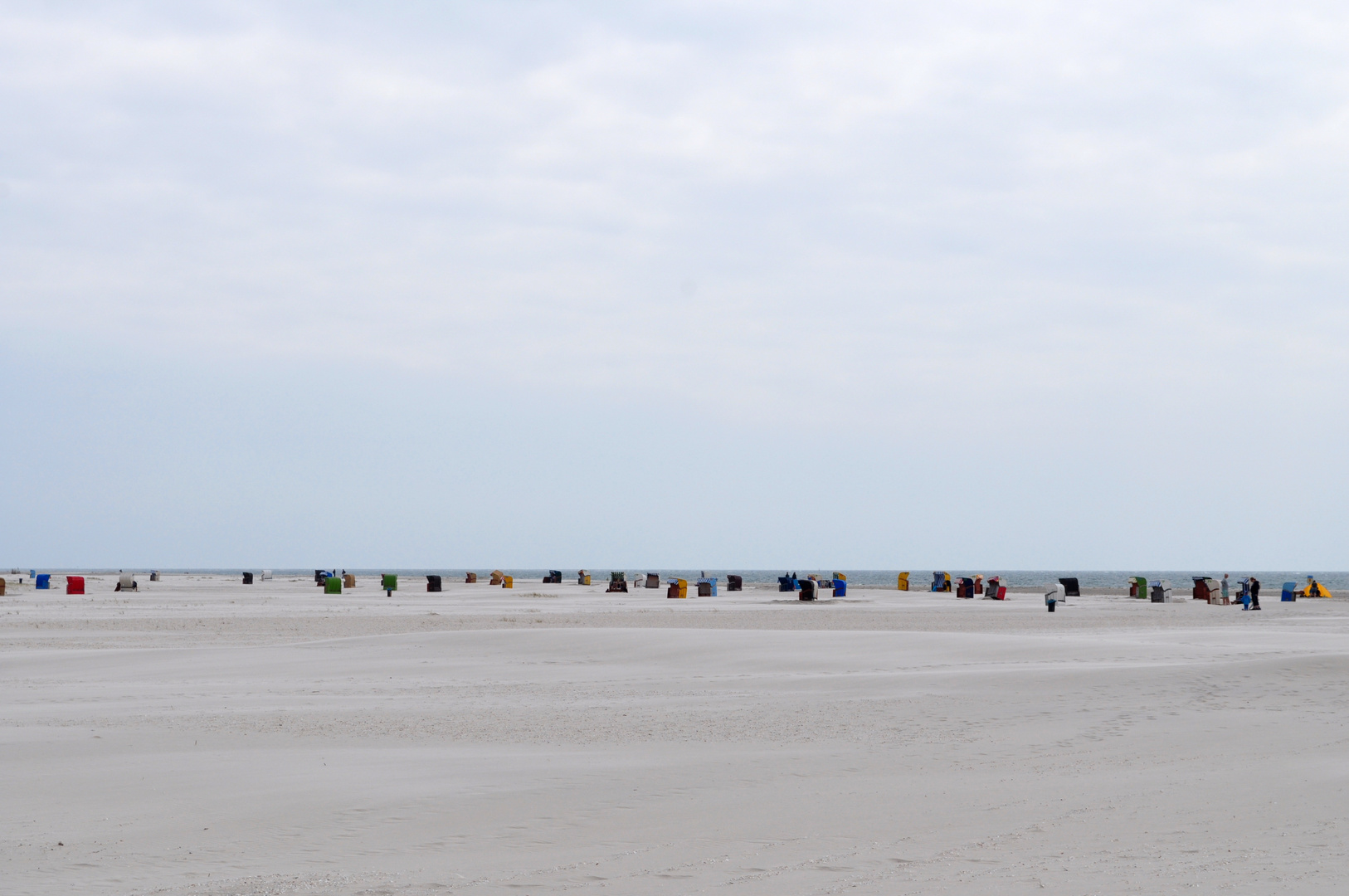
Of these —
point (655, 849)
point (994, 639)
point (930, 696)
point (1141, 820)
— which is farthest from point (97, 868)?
point (994, 639)

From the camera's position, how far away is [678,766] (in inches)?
413

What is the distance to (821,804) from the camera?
8805mm

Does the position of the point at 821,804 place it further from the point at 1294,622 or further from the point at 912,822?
the point at 1294,622

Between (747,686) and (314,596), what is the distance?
4082 cm

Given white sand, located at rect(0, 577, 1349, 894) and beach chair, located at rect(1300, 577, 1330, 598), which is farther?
beach chair, located at rect(1300, 577, 1330, 598)

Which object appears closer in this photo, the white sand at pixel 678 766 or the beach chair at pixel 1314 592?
the white sand at pixel 678 766

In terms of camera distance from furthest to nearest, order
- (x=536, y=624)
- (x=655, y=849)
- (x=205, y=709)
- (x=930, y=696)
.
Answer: (x=536, y=624)
(x=930, y=696)
(x=205, y=709)
(x=655, y=849)

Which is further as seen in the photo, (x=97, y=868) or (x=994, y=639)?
(x=994, y=639)

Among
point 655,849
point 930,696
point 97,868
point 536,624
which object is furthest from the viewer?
point 536,624

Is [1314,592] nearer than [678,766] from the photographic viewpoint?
No

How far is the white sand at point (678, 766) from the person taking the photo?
688 cm

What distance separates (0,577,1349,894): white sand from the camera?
6879 millimetres

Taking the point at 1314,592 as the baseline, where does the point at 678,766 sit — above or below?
above

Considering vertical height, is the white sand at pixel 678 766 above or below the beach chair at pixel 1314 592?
above
